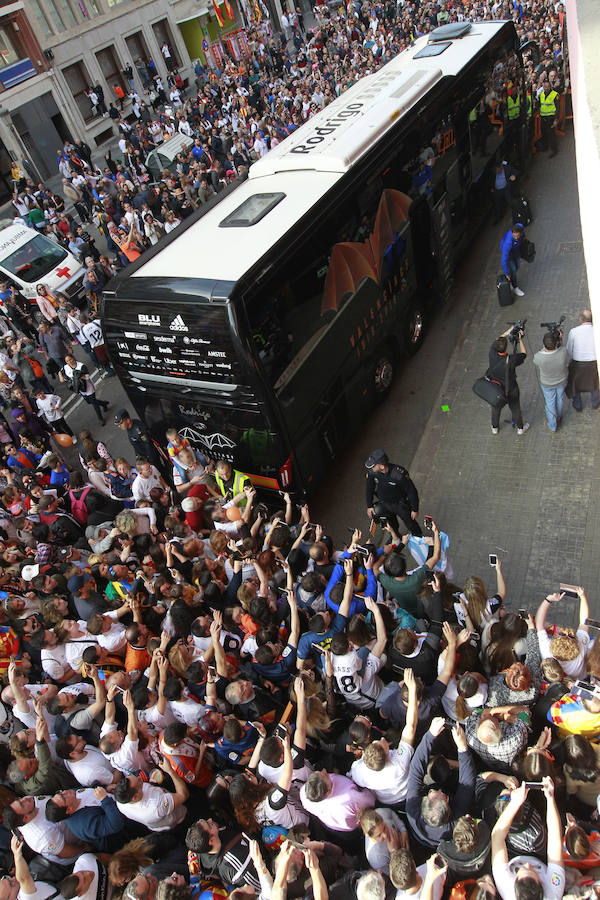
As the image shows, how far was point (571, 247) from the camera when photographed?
11312 millimetres

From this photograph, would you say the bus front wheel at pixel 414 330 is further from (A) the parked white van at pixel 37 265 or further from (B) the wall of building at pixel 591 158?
(A) the parked white van at pixel 37 265

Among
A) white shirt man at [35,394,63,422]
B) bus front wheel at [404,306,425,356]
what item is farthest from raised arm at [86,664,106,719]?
bus front wheel at [404,306,425,356]

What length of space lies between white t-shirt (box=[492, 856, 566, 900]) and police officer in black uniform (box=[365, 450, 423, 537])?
3.65 metres

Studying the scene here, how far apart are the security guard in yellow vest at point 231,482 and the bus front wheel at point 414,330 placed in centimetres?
406

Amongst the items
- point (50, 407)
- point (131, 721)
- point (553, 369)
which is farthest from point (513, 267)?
point (131, 721)

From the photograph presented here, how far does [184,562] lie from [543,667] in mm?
3630

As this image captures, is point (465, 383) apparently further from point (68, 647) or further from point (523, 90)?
point (523, 90)

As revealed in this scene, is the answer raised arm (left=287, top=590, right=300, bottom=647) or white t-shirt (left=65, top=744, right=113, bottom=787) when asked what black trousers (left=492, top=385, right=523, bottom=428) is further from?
white t-shirt (left=65, top=744, right=113, bottom=787)

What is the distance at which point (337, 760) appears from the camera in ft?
14.8

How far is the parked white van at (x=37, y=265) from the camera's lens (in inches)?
590

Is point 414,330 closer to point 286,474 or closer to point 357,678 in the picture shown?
point 286,474

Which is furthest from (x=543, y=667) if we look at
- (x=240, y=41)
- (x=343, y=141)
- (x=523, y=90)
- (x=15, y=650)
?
(x=240, y=41)

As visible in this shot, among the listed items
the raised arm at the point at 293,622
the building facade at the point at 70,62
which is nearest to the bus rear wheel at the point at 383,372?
the raised arm at the point at 293,622

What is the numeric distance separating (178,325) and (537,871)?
5.53 meters
